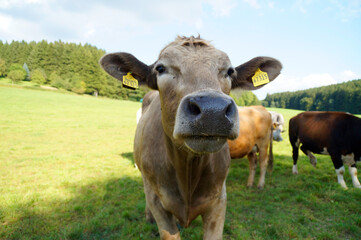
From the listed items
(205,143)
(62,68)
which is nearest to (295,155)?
(205,143)

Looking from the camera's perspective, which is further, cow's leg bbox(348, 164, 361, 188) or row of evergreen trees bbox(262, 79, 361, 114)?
row of evergreen trees bbox(262, 79, 361, 114)

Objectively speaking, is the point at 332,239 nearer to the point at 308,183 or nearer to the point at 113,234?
the point at 308,183

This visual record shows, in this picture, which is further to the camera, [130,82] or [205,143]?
[130,82]

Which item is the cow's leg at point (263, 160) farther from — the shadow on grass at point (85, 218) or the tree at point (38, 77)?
the tree at point (38, 77)

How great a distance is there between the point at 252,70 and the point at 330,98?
78.8m

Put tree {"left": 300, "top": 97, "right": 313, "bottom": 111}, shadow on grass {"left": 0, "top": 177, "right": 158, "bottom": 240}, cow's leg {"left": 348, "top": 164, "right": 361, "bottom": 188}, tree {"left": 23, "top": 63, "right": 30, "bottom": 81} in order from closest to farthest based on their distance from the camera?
1. shadow on grass {"left": 0, "top": 177, "right": 158, "bottom": 240}
2. cow's leg {"left": 348, "top": 164, "right": 361, "bottom": 188}
3. tree {"left": 23, "top": 63, "right": 30, "bottom": 81}
4. tree {"left": 300, "top": 97, "right": 313, "bottom": 111}

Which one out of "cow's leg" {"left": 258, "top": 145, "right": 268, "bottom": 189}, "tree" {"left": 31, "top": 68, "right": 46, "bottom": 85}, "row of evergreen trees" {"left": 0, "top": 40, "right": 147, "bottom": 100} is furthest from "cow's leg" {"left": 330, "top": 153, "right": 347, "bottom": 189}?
"tree" {"left": 31, "top": 68, "right": 46, "bottom": 85}

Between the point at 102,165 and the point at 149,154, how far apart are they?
559 cm

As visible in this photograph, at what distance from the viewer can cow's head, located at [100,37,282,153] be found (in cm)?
125

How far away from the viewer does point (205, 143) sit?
1.32m

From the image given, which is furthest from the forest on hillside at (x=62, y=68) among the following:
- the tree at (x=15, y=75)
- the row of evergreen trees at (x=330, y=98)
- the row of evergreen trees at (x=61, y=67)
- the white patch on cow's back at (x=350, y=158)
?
the white patch on cow's back at (x=350, y=158)

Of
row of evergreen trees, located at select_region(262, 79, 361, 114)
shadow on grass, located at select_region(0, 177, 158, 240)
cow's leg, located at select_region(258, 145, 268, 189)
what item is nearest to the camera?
shadow on grass, located at select_region(0, 177, 158, 240)

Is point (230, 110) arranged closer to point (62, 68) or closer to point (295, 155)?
point (295, 155)

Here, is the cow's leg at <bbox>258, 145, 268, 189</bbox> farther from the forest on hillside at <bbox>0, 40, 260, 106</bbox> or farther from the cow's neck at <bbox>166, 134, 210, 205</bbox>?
the forest on hillside at <bbox>0, 40, 260, 106</bbox>
